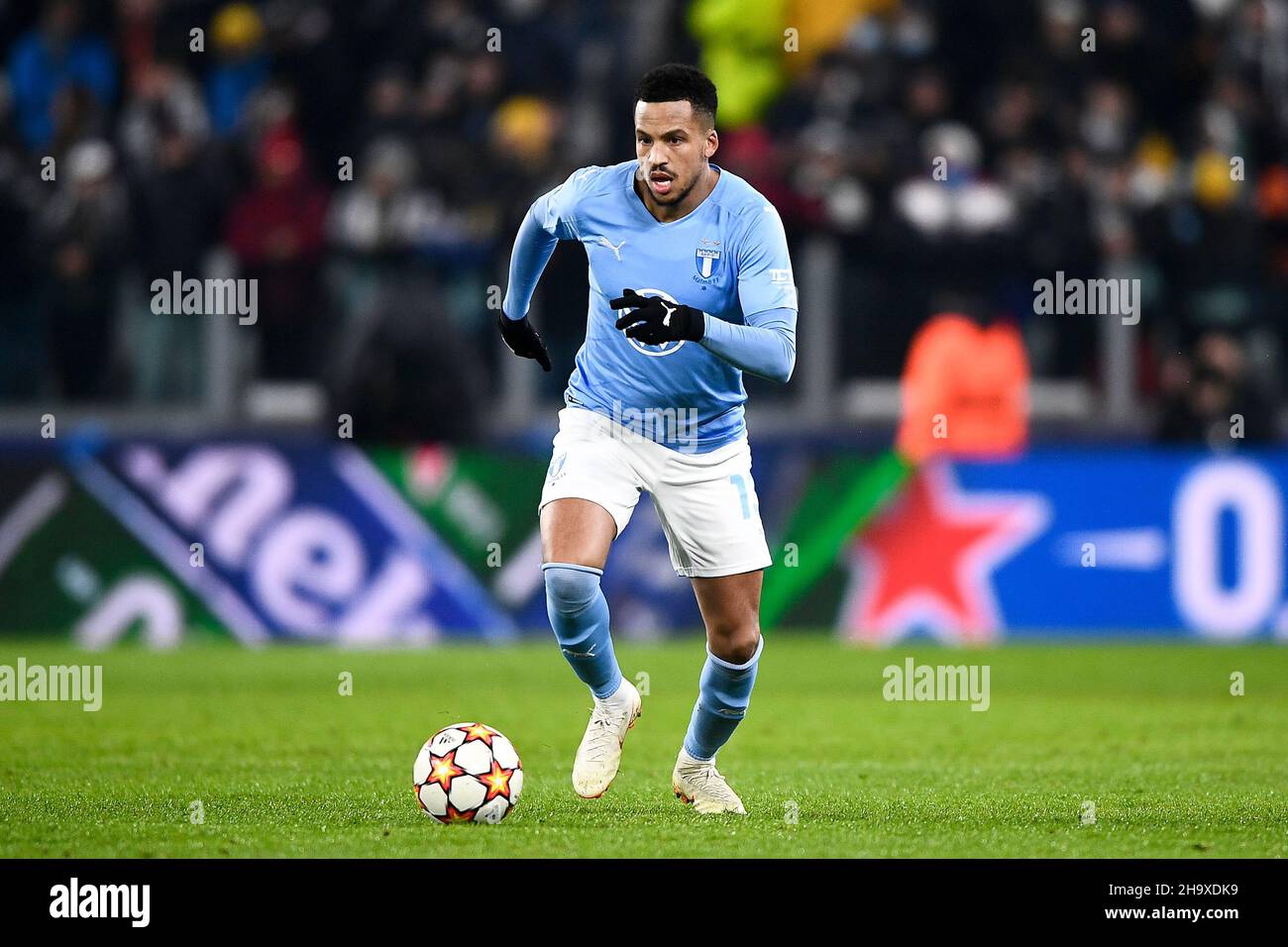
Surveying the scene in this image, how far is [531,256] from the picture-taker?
8047 mm

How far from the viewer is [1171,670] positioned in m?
12.9

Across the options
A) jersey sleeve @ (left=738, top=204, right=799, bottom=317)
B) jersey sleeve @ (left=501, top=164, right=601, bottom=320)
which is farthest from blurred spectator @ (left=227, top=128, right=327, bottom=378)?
jersey sleeve @ (left=738, top=204, right=799, bottom=317)

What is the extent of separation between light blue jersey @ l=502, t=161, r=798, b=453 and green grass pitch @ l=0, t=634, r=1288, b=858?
1.47 m

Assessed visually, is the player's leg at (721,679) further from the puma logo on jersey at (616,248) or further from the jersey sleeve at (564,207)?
the jersey sleeve at (564,207)

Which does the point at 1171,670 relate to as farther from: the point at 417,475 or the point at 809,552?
the point at 417,475

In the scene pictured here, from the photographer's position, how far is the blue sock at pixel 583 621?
7418 mm

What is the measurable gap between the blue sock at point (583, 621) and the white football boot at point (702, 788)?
1.29 feet

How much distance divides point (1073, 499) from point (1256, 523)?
1.20 meters

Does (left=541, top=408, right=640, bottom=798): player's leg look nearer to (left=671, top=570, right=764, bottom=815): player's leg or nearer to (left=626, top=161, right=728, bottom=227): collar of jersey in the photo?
(left=671, top=570, right=764, bottom=815): player's leg

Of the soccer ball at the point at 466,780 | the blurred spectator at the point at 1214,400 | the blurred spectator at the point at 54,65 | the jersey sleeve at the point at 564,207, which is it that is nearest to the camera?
the soccer ball at the point at 466,780

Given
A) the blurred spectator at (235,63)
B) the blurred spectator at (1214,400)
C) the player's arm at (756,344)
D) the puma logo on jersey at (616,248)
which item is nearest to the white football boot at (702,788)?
the player's arm at (756,344)

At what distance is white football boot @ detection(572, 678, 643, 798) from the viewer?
25.1 feet

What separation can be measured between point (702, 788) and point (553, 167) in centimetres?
836

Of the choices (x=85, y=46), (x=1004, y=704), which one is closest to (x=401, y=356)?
(x=85, y=46)
